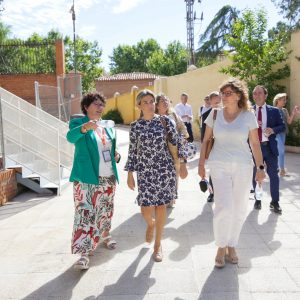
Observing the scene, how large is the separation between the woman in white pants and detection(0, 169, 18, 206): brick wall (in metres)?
4.46

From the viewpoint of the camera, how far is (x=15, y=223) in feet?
19.6

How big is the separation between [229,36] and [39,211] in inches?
371

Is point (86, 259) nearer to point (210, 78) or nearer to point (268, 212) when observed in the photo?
point (268, 212)

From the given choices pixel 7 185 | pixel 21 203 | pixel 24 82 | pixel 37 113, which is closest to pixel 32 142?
pixel 7 185

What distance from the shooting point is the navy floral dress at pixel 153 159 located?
4199mm

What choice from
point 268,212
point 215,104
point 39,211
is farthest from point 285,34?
point 39,211

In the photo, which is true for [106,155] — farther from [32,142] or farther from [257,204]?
[32,142]

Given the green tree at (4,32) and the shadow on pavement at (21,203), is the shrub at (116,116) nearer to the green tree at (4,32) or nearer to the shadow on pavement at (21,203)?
the green tree at (4,32)

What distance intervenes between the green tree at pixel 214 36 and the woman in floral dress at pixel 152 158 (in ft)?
104

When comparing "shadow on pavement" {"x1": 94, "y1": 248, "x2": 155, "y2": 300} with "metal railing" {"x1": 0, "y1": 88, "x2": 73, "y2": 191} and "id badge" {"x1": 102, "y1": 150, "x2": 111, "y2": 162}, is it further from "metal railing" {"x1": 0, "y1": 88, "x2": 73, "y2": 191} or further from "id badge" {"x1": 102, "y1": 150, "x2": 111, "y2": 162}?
"metal railing" {"x1": 0, "y1": 88, "x2": 73, "y2": 191}

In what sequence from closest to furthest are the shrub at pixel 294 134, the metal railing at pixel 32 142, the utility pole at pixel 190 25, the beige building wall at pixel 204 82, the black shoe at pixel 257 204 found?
the black shoe at pixel 257 204 → the metal railing at pixel 32 142 → the shrub at pixel 294 134 → the beige building wall at pixel 204 82 → the utility pole at pixel 190 25

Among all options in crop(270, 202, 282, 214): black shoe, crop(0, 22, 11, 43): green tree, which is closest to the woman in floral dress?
crop(270, 202, 282, 214): black shoe

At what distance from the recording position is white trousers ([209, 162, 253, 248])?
Result: 396cm

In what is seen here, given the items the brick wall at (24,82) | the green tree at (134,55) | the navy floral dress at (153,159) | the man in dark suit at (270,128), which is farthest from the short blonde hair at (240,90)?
the green tree at (134,55)
